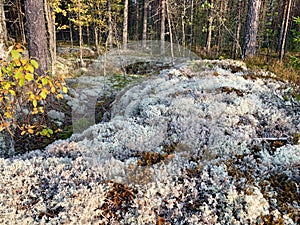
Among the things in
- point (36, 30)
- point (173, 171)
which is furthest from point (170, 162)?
point (36, 30)

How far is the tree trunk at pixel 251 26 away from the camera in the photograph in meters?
10.2

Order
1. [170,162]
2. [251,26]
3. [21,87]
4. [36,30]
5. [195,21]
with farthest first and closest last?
[195,21] < [251,26] < [36,30] < [21,87] < [170,162]

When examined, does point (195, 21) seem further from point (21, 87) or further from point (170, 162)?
point (170, 162)

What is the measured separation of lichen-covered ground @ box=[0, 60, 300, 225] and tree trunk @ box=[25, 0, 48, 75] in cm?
381

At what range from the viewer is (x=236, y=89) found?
538cm

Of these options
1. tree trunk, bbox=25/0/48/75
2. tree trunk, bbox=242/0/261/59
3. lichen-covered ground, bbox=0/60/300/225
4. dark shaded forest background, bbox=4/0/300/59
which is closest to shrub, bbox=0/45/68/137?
lichen-covered ground, bbox=0/60/300/225

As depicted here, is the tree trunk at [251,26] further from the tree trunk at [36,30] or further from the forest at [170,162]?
the tree trunk at [36,30]

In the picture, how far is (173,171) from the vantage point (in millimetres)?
3074

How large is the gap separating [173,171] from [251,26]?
965 cm

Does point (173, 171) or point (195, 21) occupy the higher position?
point (195, 21)

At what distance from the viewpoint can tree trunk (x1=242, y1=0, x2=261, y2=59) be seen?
33.6 feet

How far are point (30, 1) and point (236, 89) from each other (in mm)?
5964

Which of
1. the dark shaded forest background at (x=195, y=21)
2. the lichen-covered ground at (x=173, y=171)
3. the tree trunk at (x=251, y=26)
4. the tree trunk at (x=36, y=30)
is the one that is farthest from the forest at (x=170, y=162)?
the dark shaded forest background at (x=195, y=21)

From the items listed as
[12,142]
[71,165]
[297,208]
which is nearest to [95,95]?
[12,142]
